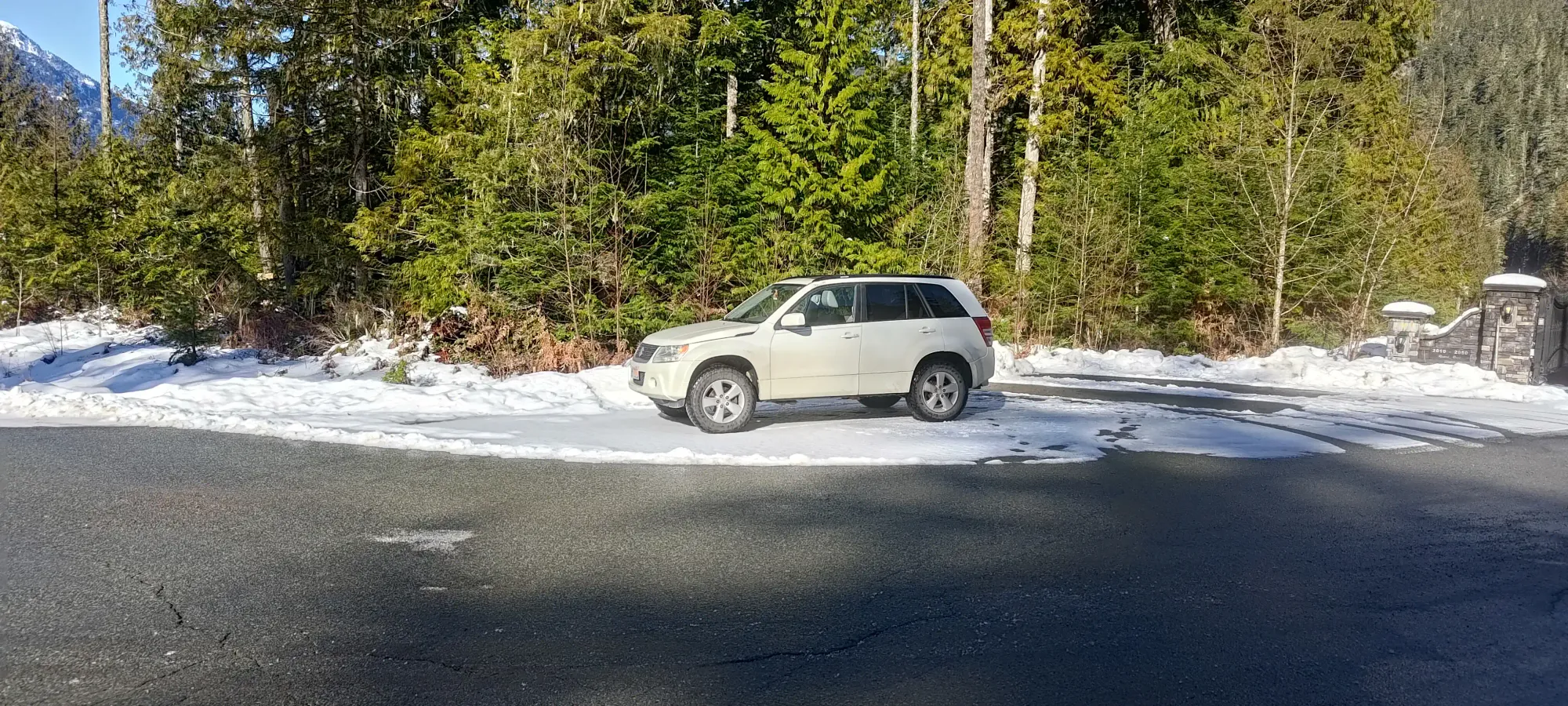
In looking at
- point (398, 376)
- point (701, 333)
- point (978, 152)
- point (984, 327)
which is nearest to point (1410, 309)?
point (978, 152)

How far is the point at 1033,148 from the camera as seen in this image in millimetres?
25672

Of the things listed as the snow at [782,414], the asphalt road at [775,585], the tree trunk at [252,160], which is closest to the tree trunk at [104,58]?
the tree trunk at [252,160]

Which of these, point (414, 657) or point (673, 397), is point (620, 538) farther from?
point (673, 397)

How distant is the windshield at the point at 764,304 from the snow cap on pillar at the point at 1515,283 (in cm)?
1344

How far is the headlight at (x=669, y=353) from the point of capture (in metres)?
10.3

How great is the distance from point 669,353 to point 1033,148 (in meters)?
18.3

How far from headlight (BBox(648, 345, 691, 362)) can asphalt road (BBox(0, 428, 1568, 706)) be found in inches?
77.8

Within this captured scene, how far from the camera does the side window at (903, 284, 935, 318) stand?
443 inches

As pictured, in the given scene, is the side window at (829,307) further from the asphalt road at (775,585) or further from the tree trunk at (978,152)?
the tree trunk at (978,152)

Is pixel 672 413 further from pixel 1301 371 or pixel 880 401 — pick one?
pixel 1301 371

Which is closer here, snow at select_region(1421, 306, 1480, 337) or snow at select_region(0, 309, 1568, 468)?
snow at select_region(0, 309, 1568, 468)

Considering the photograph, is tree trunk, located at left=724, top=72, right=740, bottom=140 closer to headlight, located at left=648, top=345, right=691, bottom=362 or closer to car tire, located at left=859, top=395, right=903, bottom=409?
car tire, located at left=859, top=395, right=903, bottom=409

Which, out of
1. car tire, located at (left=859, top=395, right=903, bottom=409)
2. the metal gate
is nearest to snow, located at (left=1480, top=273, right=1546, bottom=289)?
the metal gate

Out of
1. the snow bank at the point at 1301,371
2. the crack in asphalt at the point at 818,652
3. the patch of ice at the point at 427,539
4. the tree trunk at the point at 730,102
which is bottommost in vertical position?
the crack in asphalt at the point at 818,652
